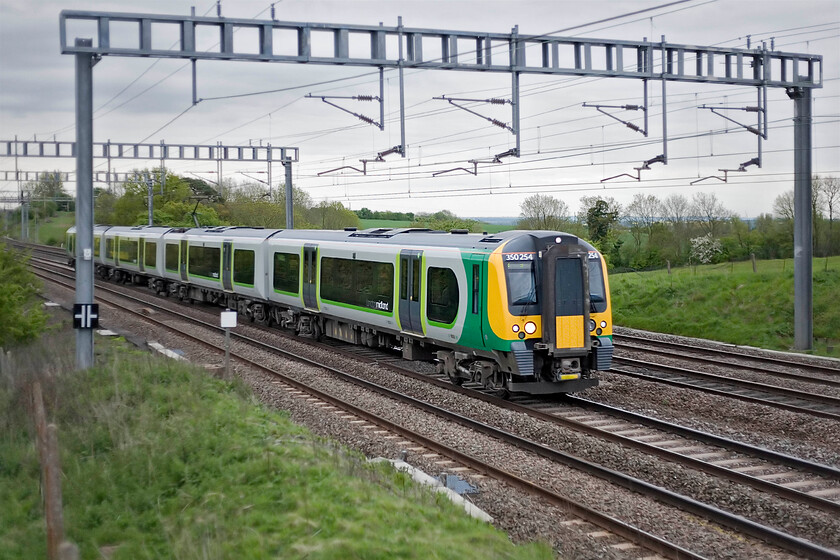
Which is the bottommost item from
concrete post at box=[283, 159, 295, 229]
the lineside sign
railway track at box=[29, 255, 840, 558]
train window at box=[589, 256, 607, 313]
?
railway track at box=[29, 255, 840, 558]

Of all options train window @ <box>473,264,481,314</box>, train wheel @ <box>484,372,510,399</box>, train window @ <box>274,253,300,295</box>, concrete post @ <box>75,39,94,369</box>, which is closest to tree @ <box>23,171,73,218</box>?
train window @ <box>274,253,300,295</box>

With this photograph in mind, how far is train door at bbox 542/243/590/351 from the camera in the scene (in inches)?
543

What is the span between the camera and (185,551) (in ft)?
23.1

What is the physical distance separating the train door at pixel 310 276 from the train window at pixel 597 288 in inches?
362

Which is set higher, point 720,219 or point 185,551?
point 720,219

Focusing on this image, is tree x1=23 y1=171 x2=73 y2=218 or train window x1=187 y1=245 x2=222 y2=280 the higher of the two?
tree x1=23 y1=171 x2=73 y2=218

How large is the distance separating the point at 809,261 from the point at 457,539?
17.2 metres

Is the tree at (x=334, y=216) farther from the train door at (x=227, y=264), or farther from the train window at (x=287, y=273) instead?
the train window at (x=287, y=273)

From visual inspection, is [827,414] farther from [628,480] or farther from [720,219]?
[720,219]

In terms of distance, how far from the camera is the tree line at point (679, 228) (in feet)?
125

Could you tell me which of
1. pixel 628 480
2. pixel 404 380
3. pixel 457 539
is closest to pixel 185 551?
pixel 457 539

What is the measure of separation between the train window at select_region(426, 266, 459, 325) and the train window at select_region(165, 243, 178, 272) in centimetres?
2044

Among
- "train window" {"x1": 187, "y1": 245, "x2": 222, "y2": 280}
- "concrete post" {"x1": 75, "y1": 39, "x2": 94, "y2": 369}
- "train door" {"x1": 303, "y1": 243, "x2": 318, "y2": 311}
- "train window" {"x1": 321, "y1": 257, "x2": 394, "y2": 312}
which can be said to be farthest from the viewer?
"train window" {"x1": 187, "y1": 245, "x2": 222, "y2": 280}

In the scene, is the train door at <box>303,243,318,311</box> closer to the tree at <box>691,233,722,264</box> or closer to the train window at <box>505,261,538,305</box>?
the train window at <box>505,261,538,305</box>
